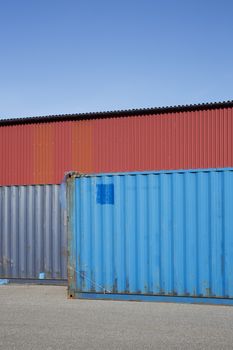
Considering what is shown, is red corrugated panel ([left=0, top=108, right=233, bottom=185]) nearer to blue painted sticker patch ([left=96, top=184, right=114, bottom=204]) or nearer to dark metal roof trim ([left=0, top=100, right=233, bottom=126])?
dark metal roof trim ([left=0, top=100, right=233, bottom=126])

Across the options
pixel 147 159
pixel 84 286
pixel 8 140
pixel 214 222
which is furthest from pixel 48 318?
pixel 8 140

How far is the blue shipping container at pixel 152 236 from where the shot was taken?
10.7m

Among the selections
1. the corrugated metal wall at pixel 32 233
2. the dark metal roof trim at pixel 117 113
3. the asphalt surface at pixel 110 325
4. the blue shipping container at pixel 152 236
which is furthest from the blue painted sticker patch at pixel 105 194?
the dark metal roof trim at pixel 117 113

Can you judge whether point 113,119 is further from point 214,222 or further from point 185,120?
point 214,222

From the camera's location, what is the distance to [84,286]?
1165 centimetres

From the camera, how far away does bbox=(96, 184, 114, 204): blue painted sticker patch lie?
11.5m

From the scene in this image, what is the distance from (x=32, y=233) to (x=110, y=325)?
648 cm

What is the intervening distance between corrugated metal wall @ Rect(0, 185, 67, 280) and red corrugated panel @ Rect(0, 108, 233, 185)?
13.2 feet

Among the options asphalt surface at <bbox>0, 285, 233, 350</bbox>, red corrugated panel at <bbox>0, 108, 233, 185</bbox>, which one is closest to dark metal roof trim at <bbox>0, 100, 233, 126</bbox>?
red corrugated panel at <bbox>0, 108, 233, 185</bbox>

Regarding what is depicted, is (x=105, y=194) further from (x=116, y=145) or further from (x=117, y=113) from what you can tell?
(x=117, y=113)

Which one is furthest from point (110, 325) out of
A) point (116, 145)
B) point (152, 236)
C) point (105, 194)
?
point (116, 145)

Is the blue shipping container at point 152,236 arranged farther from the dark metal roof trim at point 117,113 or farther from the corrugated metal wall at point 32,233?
the dark metal roof trim at point 117,113

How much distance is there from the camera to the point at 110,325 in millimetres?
8930

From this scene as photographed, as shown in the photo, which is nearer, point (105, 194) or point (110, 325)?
point (110, 325)
